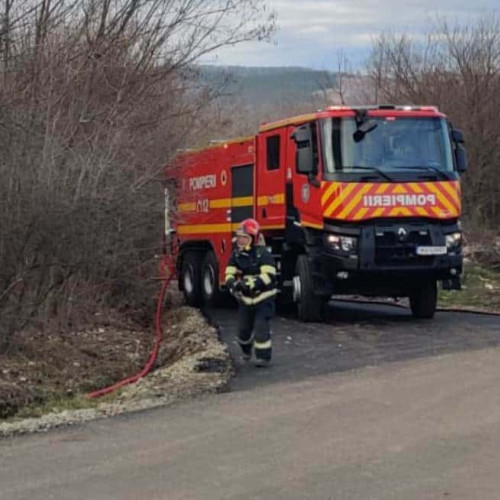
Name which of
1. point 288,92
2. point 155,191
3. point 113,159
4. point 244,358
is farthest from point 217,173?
point 288,92

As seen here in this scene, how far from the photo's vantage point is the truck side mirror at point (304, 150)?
16.8m

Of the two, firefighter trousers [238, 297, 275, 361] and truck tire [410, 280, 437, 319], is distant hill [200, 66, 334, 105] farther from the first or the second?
firefighter trousers [238, 297, 275, 361]

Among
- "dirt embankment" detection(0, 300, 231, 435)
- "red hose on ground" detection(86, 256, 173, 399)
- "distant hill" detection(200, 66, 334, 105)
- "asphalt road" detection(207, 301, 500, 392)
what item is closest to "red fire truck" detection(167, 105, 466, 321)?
"asphalt road" detection(207, 301, 500, 392)

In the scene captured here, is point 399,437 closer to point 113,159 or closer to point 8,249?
point 8,249

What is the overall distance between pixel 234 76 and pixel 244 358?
370 inches

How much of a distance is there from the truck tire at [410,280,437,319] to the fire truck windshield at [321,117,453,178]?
6.83 feet

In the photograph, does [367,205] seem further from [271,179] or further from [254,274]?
[254,274]

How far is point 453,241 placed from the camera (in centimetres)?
1691

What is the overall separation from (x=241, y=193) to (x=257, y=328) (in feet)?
24.4

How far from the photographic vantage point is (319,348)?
14242 mm

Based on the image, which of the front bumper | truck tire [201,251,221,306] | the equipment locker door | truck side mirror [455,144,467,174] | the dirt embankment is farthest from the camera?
truck tire [201,251,221,306]

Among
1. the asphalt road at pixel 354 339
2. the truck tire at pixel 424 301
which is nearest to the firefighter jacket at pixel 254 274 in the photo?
the asphalt road at pixel 354 339

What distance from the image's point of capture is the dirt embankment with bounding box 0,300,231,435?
10.3 meters

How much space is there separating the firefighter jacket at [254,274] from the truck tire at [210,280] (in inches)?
308
